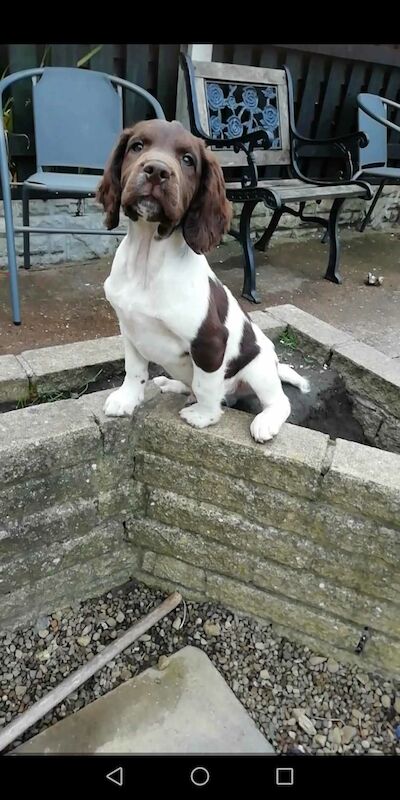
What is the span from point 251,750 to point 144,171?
1974 mm

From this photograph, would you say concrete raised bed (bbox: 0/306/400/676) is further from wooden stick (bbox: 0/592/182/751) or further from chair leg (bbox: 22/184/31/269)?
chair leg (bbox: 22/184/31/269)

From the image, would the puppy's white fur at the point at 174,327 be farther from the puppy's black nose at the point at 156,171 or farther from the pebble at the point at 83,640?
the pebble at the point at 83,640

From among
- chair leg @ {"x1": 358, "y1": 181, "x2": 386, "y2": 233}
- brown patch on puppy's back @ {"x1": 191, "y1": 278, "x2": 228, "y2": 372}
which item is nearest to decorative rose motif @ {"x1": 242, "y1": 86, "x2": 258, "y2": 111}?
chair leg @ {"x1": 358, "y1": 181, "x2": 386, "y2": 233}

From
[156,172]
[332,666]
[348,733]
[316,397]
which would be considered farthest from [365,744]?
[156,172]

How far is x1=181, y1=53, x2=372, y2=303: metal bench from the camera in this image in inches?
168

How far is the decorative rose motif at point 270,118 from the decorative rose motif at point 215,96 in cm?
52

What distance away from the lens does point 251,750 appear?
6.53 feet

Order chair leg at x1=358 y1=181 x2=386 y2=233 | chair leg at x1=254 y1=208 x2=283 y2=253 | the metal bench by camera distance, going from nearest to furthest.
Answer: the metal bench < chair leg at x1=254 y1=208 x2=283 y2=253 < chair leg at x1=358 y1=181 x2=386 y2=233

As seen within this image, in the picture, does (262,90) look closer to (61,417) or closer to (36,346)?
(36,346)

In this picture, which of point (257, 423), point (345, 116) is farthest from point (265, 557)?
point (345, 116)

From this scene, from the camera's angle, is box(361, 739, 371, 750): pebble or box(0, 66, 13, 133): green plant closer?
box(361, 739, 371, 750): pebble

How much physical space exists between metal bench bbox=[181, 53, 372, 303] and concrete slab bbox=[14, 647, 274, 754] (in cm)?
298
